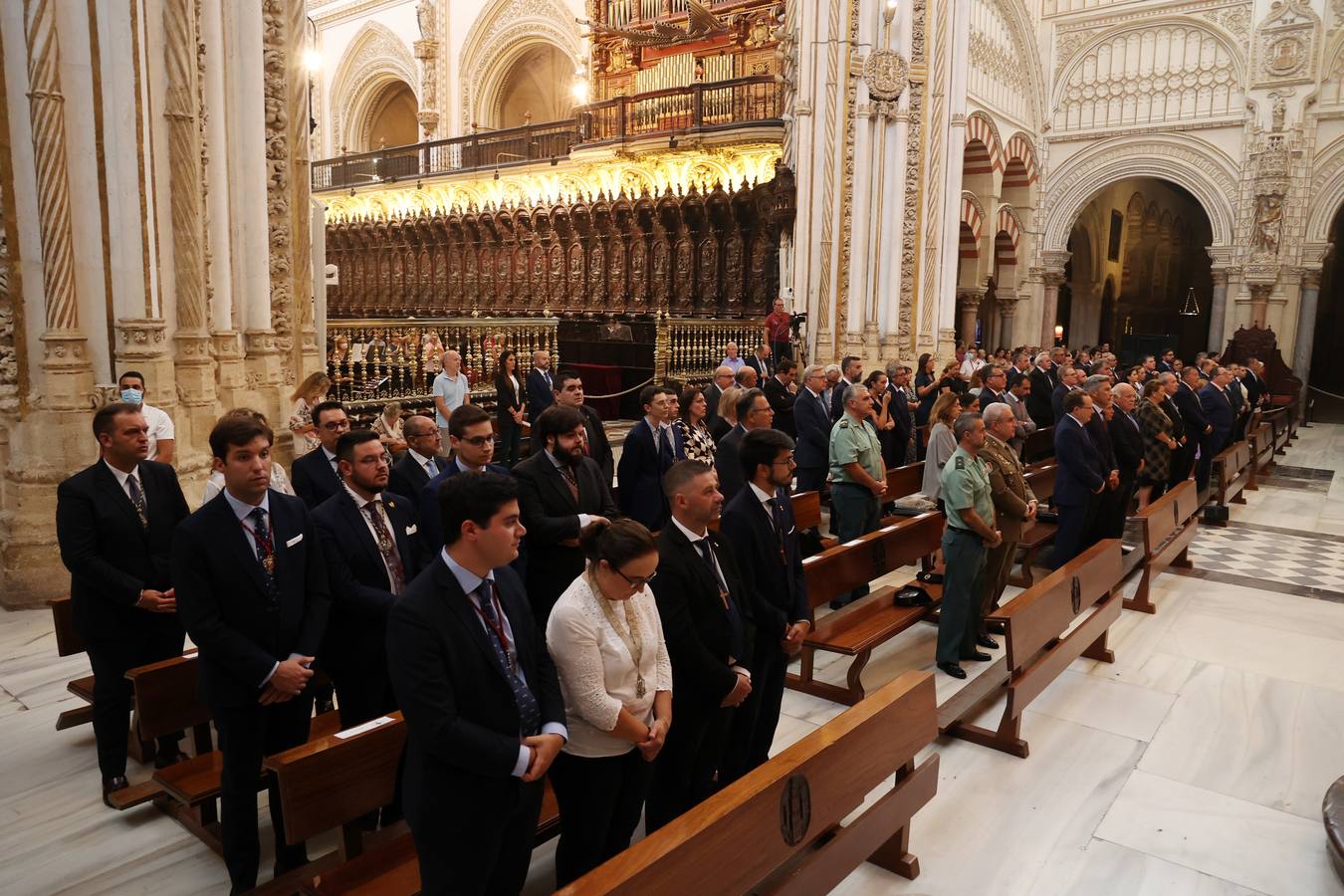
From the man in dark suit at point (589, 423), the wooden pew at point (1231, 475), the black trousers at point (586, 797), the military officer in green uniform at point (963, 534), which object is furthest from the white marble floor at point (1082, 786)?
the wooden pew at point (1231, 475)

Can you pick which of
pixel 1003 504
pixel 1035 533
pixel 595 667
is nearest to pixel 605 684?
pixel 595 667

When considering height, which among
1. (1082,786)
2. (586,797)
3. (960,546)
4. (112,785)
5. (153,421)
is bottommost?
(1082,786)

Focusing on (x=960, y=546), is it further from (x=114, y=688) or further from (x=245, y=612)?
(x=114, y=688)

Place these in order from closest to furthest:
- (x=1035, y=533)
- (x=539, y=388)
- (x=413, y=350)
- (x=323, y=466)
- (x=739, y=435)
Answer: (x=323, y=466) < (x=739, y=435) < (x=1035, y=533) < (x=539, y=388) < (x=413, y=350)

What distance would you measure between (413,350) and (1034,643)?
8623 mm

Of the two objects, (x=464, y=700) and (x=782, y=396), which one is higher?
(x=782, y=396)

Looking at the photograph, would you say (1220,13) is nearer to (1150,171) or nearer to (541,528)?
(1150,171)

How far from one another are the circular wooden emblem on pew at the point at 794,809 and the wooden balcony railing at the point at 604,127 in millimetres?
13693

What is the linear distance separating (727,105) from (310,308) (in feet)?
34.6

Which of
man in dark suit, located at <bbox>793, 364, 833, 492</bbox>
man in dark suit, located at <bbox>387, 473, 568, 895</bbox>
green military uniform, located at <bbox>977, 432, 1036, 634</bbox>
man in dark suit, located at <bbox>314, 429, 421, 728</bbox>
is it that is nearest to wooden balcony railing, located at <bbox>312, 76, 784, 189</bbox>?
man in dark suit, located at <bbox>793, 364, 833, 492</bbox>

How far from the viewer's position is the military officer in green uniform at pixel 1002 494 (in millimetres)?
5242

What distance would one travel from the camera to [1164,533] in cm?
682

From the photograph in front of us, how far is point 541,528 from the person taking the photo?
3.89m

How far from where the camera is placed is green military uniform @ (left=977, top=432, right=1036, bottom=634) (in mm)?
5242
